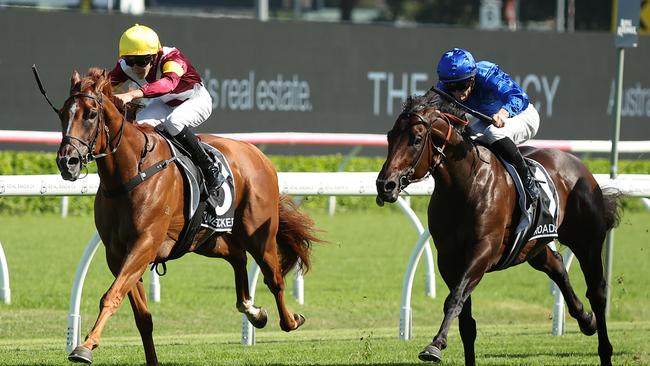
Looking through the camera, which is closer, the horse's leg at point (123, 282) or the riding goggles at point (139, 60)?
the horse's leg at point (123, 282)

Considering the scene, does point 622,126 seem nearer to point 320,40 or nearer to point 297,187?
point 320,40

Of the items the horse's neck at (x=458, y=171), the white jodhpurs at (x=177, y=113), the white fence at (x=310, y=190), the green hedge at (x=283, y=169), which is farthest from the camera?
the green hedge at (x=283, y=169)

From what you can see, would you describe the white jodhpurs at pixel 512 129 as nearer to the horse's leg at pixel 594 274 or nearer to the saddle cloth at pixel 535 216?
the saddle cloth at pixel 535 216

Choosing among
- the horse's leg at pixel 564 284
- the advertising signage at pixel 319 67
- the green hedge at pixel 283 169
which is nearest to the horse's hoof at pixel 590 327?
the horse's leg at pixel 564 284

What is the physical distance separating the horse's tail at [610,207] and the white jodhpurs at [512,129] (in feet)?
2.35

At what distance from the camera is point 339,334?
7977 mm

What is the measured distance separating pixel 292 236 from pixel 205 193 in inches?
36.9

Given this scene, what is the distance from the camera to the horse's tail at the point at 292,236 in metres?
6.98

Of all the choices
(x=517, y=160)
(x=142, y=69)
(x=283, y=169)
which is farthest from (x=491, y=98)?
(x=283, y=169)

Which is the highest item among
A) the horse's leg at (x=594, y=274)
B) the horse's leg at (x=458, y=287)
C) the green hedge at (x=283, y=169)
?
the horse's leg at (x=458, y=287)

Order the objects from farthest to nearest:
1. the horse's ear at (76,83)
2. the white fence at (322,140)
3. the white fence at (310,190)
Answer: the white fence at (322,140) < the white fence at (310,190) < the horse's ear at (76,83)

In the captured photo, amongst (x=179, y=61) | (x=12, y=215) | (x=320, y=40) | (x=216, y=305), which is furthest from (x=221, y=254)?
(x=320, y=40)

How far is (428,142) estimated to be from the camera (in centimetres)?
562

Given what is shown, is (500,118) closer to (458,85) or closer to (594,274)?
(458,85)
